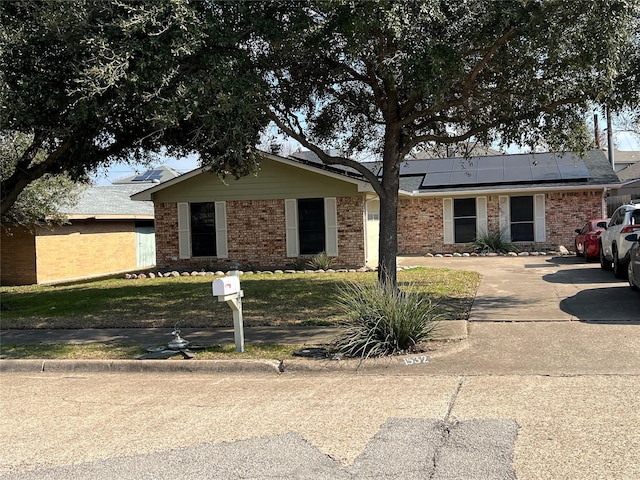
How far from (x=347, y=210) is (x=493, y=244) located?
657cm

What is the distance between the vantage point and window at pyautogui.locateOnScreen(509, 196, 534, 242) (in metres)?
24.1

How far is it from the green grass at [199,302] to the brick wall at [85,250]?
4200mm

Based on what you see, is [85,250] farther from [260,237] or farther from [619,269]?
[619,269]

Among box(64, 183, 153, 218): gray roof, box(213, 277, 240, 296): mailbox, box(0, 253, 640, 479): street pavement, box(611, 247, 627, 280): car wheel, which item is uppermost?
box(64, 183, 153, 218): gray roof

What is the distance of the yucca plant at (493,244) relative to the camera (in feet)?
77.2

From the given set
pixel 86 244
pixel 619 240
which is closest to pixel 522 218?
pixel 619 240

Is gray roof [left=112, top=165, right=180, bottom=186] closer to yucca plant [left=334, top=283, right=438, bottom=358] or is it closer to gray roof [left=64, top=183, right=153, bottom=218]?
gray roof [left=64, top=183, right=153, bottom=218]

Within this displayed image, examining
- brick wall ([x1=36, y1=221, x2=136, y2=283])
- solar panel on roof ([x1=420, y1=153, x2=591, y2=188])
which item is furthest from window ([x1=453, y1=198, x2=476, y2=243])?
brick wall ([x1=36, y1=221, x2=136, y2=283])

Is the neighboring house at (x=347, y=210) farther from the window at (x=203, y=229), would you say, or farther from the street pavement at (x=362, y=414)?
the street pavement at (x=362, y=414)

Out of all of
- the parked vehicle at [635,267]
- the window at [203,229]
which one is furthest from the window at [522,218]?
the parked vehicle at [635,267]

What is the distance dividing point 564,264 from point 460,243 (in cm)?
638

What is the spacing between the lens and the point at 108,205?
2623 cm

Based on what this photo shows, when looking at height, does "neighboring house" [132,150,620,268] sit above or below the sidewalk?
above

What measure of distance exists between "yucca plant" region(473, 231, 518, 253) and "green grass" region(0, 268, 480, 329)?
19.9 ft
